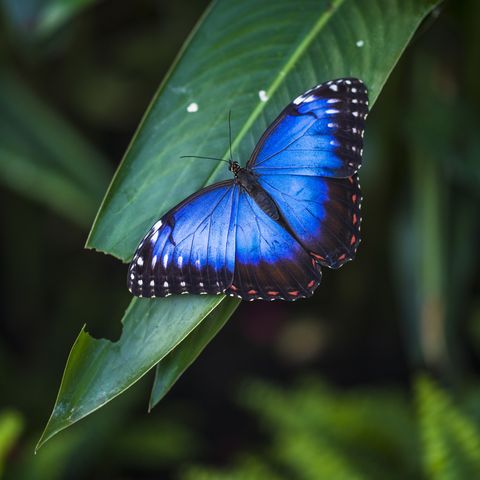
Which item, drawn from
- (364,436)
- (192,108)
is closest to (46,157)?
(192,108)

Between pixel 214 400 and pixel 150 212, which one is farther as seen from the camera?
pixel 214 400

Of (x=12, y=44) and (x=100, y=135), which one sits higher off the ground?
(x=12, y=44)

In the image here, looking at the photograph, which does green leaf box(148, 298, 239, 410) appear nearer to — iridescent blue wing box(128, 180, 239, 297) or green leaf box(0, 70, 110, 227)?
iridescent blue wing box(128, 180, 239, 297)

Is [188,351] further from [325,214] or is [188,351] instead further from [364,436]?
[364,436]

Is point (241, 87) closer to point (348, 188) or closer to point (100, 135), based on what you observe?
point (348, 188)

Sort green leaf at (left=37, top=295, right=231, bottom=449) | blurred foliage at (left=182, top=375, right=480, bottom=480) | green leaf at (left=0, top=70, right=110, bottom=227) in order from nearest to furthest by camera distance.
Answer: green leaf at (left=37, top=295, right=231, bottom=449)
blurred foliage at (left=182, top=375, right=480, bottom=480)
green leaf at (left=0, top=70, right=110, bottom=227)

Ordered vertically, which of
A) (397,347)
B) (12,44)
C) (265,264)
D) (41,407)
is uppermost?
Answer: (12,44)

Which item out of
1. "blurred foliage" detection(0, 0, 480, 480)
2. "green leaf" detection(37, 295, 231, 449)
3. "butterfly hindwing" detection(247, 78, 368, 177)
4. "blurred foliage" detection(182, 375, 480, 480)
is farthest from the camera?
"blurred foliage" detection(0, 0, 480, 480)

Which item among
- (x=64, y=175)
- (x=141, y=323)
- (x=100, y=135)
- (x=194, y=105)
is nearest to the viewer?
(x=141, y=323)

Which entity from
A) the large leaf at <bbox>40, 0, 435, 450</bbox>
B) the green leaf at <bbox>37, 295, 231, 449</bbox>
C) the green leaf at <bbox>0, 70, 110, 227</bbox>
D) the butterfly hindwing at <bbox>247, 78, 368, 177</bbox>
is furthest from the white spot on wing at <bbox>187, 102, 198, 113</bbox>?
the green leaf at <bbox>0, 70, 110, 227</bbox>

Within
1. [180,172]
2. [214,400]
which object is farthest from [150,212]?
[214,400]
